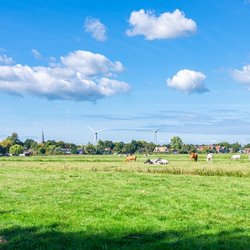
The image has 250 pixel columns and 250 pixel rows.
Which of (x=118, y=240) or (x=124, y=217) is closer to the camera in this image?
(x=118, y=240)

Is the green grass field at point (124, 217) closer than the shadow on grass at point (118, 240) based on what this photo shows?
No

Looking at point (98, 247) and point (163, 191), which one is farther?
point (163, 191)

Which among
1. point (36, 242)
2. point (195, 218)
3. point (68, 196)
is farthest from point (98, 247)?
point (68, 196)

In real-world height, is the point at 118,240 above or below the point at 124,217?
below

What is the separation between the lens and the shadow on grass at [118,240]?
13.4 meters

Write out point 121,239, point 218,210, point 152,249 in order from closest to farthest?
point 152,249
point 121,239
point 218,210

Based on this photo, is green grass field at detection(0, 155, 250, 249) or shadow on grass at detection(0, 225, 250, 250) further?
green grass field at detection(0, 155, 250, 249)

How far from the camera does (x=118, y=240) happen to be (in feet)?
46.5

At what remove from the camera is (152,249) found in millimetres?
13094

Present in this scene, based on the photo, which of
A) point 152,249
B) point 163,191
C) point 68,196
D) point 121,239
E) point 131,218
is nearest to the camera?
point 152,249

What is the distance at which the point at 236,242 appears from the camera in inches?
546

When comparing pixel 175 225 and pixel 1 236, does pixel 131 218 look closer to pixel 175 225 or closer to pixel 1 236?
pixel 175 225

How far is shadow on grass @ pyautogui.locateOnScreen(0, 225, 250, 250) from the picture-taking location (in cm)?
1339

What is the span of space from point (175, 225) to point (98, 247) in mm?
4186
